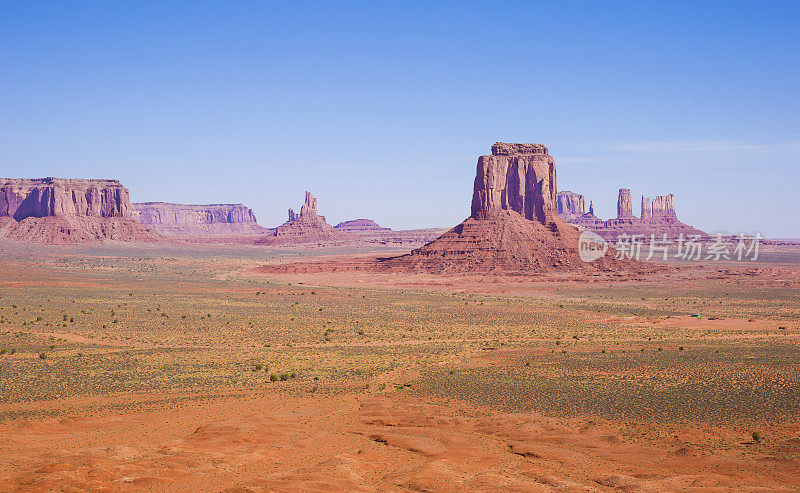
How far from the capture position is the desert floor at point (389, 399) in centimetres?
1761

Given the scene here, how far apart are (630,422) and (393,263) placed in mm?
88509

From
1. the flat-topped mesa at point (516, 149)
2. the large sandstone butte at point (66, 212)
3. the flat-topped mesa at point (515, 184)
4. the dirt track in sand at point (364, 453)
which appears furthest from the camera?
the large sandstone butte at point (66, 212)

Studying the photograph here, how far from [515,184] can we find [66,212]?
409 ft

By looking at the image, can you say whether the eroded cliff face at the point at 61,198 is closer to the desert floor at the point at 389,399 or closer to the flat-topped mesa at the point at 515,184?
the flat-topped mesa at the point at 515,184

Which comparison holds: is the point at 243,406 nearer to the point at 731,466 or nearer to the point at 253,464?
the point at 253,464

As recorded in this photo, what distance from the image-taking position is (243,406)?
82.7 feet

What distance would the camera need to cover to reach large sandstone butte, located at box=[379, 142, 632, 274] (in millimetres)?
103812

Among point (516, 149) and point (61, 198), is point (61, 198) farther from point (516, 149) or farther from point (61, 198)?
point (516, 149)

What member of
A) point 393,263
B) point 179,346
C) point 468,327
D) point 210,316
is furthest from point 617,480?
point 393,263

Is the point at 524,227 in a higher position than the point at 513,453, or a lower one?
higher

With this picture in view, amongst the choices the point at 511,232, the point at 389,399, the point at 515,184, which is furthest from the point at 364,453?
the point at 515,184

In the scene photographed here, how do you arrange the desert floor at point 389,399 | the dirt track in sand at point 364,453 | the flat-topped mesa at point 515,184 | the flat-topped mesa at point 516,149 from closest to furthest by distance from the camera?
1. the dirt track in sand at point 364,453
2. the desert floor at point 389,399
3. the flat-topped mesa at point 515,184
4. the flat-topped mesa at point 516,149

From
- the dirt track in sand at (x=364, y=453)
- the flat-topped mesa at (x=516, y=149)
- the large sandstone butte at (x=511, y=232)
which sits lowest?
the dirt track in sand at (x=364, y=453)

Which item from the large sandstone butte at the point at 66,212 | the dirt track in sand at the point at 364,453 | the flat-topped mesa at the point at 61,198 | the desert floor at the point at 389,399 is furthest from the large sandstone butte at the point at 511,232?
the flat-topped mesa at the point at 61,198
